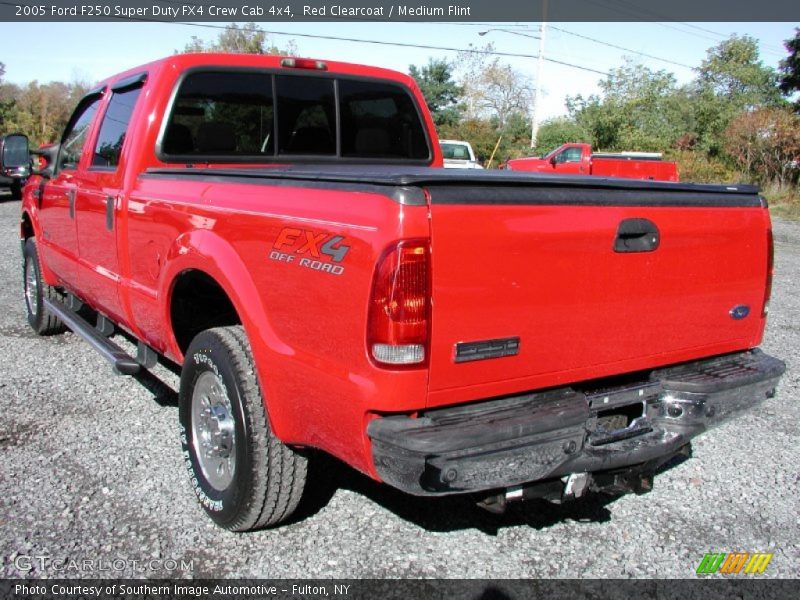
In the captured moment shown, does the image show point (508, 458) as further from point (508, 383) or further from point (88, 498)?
point (88, 498)

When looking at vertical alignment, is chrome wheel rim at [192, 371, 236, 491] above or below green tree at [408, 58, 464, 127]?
below

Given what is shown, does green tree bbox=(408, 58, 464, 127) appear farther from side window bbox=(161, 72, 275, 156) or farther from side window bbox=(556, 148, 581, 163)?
side window bbox=(161, 72, 275, 156)

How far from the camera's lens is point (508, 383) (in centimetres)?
241

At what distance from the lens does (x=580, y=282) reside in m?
2.52

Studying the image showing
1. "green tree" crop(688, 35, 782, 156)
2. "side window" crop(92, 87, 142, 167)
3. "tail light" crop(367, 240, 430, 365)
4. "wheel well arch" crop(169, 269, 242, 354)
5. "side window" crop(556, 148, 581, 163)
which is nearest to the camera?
"tail light" crop(367, 240, 430, 365)

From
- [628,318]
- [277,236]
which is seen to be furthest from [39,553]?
[628,318]

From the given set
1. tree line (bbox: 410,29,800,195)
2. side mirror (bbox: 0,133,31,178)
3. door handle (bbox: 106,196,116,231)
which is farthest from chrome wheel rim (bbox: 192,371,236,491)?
tree line (bbox: 410,29,800,195)

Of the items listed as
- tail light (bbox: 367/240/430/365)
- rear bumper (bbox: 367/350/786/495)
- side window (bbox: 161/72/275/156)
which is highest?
side window (bbox: 161/72/275/156)

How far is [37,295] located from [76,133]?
1.77 m

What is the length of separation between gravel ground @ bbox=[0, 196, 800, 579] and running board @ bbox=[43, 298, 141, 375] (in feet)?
1.50

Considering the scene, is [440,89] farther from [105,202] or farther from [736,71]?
[105,202]

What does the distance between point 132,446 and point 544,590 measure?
239cm

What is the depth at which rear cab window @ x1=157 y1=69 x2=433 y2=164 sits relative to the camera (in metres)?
4.11

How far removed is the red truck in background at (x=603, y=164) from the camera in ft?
63.3
